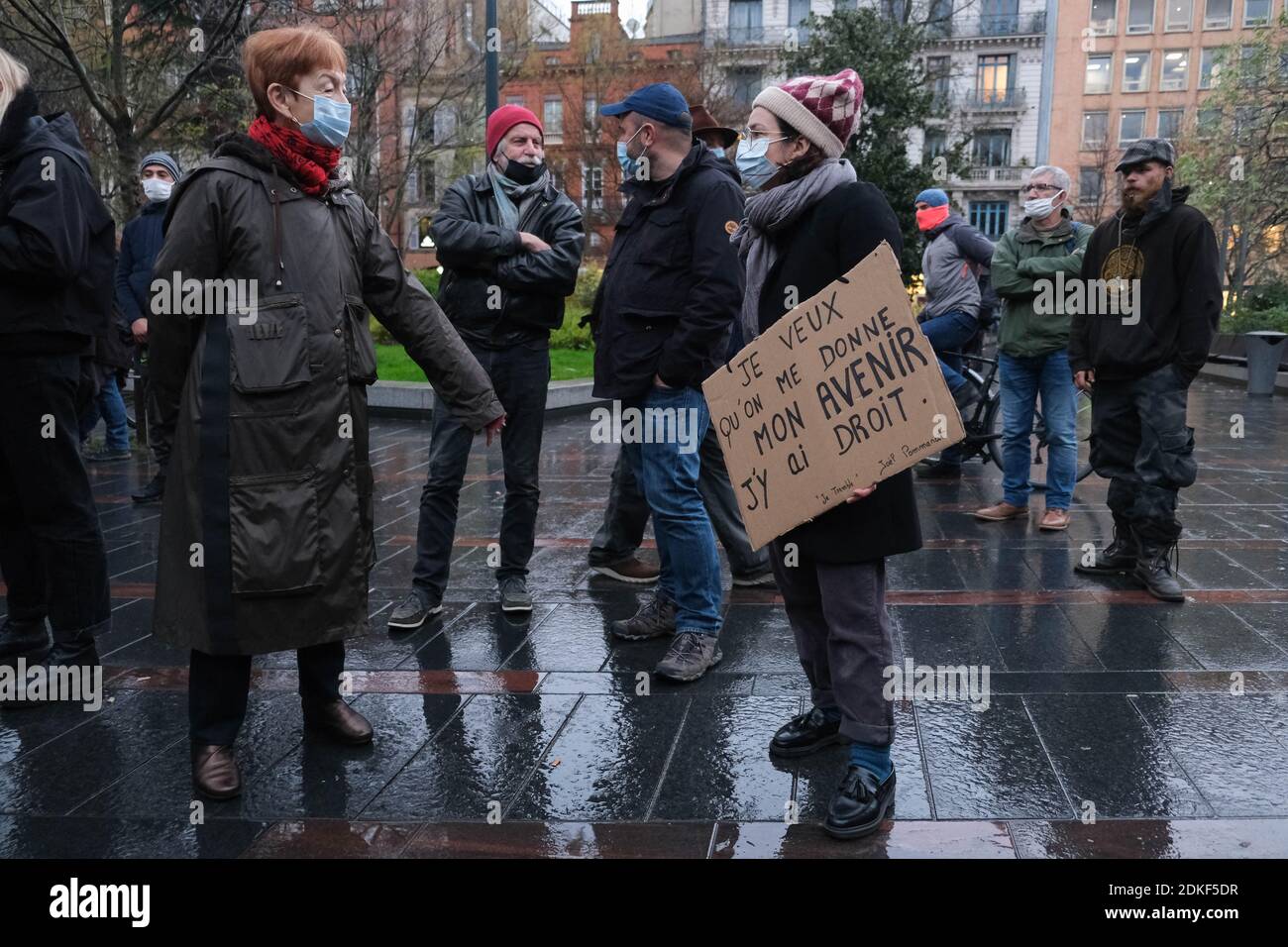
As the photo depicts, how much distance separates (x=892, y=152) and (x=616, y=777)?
52.7 ft

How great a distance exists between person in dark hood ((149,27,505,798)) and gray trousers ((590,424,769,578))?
221 centimetres

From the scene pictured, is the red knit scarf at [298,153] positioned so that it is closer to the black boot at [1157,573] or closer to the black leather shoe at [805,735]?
the black leather shoe at [805,735]

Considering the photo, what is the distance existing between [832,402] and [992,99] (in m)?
56.1

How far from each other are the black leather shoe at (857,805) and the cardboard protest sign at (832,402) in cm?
71

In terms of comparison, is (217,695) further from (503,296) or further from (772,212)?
(503,296)

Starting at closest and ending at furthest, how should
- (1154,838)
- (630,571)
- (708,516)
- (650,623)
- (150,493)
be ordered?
(1154,838) → (650,623) → (708,516) → (630,571) → (150,493)

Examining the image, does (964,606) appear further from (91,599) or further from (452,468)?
(91,599)

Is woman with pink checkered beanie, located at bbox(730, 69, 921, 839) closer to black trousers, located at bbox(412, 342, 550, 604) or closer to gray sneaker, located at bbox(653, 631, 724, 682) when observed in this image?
gray sneaker, located at bbox(653, 631, 724, 682)

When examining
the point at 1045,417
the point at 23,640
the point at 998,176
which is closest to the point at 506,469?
the point at 23,640

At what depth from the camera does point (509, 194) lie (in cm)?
507
